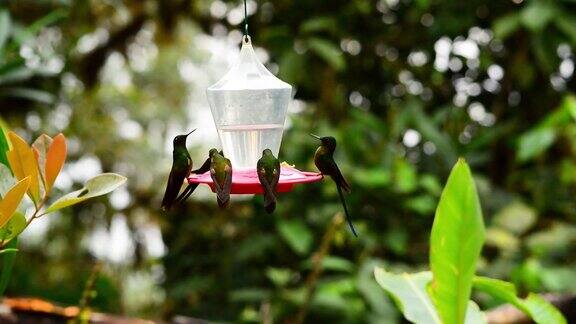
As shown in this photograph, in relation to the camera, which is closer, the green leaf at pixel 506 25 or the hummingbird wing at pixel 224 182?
the hummingbird wing at pixel 224 182

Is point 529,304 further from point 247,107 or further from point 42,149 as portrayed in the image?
point 42,149

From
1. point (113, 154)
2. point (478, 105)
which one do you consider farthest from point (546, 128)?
point (113, 154)

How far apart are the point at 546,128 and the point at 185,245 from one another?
1593 mm

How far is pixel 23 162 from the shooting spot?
1080 millimetres

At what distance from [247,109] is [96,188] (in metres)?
0.24

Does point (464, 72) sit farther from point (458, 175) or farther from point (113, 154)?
point (458, 175)

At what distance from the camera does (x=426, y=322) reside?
56.8 inches

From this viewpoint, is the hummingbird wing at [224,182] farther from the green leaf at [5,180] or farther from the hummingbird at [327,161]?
the green leaf at [5,180]

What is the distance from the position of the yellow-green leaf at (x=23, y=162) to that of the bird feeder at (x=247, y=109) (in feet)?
0.70

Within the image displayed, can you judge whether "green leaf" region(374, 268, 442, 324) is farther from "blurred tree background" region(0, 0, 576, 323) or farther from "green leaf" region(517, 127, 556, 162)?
"green leaf" region(517, 127, 556, 162)

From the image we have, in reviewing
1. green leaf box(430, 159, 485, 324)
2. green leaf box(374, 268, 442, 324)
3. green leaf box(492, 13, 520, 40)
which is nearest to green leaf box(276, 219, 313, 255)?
green leaf box(492, 13, 520, 40)

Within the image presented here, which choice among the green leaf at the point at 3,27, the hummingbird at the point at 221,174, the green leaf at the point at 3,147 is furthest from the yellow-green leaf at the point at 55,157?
the green leaf at the point at 3,27

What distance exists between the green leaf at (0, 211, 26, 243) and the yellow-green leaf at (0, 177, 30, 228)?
0.02m

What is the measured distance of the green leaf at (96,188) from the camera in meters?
1.08
